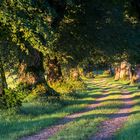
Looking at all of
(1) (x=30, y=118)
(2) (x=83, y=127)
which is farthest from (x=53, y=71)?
(2) (x=83, y=127)

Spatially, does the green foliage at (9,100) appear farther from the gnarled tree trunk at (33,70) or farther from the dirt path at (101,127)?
the gnarled tree trunk at (33,70)

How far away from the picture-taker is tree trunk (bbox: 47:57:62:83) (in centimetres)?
4088

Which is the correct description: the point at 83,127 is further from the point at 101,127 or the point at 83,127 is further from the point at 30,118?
the point at 30,118

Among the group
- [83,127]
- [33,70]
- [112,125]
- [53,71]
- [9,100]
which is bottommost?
[112,125]

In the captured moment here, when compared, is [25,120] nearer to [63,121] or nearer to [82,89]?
[63,121]

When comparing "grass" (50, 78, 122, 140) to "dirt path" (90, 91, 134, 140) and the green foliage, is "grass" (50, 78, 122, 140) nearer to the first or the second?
"dirt path" (90, 91, 134, 140)

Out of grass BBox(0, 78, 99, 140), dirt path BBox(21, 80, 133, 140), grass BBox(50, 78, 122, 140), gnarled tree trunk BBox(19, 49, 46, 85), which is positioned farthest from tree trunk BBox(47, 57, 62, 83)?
grass BBox(50, 78, 122, 140)

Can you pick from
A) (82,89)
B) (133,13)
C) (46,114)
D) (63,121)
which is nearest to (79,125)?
(63,121)

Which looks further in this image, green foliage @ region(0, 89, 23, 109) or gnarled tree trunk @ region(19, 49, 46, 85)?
gnarled tree trunk @ region(19, 49, 46, 85)

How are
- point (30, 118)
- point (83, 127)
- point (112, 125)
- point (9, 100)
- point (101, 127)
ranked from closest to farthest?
point (83, 127), point (101, 127), point (112, 125), point (30, 118), point (9, 100)

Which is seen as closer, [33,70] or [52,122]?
[52,122]

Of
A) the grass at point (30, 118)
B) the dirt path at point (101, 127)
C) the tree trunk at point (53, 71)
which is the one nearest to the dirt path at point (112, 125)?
the dirt path at point (101, 127)

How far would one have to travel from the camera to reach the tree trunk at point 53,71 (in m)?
40.9

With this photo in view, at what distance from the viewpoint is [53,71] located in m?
41.2
